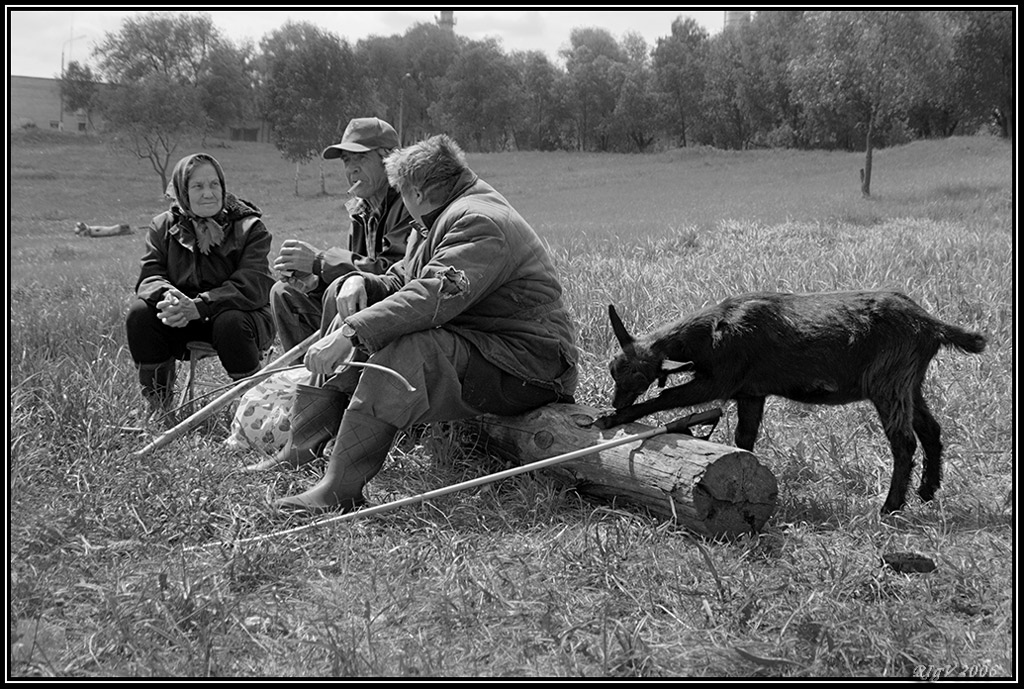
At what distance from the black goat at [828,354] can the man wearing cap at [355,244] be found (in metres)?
1.87

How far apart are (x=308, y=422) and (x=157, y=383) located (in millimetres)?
1560

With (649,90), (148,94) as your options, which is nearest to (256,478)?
(148,94)

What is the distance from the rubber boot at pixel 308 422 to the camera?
15.1 ft

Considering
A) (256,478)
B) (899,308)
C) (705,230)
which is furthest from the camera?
(705,230)

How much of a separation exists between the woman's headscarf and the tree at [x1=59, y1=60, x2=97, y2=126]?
15.1 m

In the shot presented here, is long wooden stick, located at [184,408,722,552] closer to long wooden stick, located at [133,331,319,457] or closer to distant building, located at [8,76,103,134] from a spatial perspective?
long wooden stick, located at [133,331,319,457]

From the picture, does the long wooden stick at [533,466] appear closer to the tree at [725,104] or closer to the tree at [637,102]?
the tree at [637,102]

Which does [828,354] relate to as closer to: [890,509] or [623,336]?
[890,509]

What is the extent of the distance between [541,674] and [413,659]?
1.33ft

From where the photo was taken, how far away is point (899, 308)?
3.99 meters

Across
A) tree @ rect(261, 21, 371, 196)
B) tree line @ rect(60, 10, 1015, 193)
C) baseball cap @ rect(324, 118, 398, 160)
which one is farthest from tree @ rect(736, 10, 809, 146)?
baseball cap @ rect(324, 118, 398, 160)

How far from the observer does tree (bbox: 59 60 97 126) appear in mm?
18547

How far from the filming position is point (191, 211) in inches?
220

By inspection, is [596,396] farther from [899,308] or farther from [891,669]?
[891,669]
